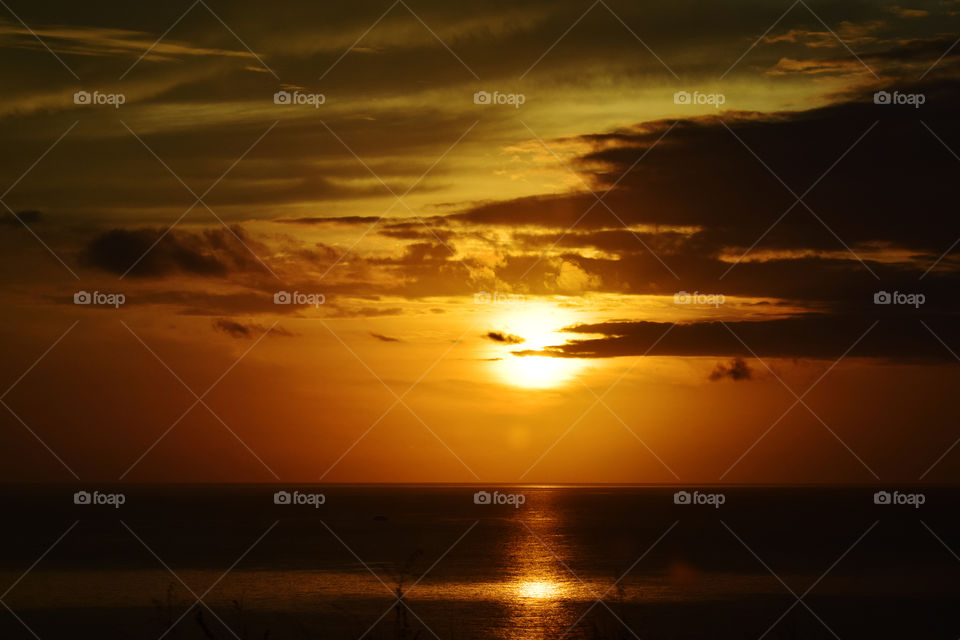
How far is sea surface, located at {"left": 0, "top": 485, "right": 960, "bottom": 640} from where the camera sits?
42.0m

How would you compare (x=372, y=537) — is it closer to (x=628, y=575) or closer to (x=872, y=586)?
(x=628, y=575)

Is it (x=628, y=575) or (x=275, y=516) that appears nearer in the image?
(x=628, y=575)

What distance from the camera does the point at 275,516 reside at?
449 ft

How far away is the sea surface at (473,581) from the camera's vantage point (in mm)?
42000

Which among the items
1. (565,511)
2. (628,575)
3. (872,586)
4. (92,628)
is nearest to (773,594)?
(872,586)

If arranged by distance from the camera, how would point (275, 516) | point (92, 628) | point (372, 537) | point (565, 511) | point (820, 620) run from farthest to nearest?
point (565, 511), point (275, 516), point (372, 537), point (820, 620), point (92, 628)

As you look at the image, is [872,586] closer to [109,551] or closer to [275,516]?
[109,551]

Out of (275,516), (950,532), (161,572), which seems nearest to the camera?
(161,572)

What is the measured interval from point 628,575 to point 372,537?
39.4 m

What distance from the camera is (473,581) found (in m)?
59.9

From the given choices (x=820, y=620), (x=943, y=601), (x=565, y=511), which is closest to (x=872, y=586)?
(x=943, y=601)

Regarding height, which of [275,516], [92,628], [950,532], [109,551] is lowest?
[92,628]

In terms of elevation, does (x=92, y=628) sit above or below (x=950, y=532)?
below

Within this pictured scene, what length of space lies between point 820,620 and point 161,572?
40.9 meters
